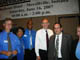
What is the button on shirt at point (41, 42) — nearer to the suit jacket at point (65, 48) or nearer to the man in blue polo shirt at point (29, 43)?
the suit jacket at point (65, 48)

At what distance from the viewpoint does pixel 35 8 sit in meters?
6.02

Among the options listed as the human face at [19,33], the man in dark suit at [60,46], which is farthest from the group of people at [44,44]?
the human face at [19,33]

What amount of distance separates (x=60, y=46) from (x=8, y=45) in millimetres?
1121

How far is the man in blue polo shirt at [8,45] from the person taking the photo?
3.29 metres

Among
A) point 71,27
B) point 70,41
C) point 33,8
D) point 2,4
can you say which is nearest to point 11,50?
point 70,41

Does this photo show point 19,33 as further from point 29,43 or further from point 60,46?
point 60,46

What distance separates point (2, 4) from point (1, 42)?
164 inches

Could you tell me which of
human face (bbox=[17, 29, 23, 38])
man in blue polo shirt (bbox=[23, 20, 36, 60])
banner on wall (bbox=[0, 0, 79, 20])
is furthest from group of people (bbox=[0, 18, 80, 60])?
banner on wall (bbox=[0, 0, 79, 20])

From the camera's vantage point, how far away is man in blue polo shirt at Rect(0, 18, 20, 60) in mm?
3295

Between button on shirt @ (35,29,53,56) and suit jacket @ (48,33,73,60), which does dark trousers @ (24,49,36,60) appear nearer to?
button on shirt @ (35,29,53,56)

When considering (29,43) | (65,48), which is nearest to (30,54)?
(29,43)

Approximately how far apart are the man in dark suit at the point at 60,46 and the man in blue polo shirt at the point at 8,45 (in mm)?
806

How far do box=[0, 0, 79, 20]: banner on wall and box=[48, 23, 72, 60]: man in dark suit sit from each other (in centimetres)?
160

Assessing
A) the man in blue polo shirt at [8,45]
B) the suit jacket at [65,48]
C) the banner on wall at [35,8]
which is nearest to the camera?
the man in blue polo shirt at [8,45]
